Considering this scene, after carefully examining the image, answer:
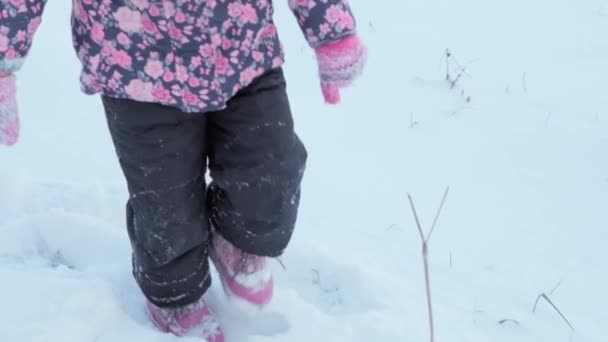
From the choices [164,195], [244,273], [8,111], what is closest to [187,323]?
[244,273]

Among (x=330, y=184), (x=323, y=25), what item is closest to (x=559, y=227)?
(x=330, y=184)

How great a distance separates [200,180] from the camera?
1.66 m

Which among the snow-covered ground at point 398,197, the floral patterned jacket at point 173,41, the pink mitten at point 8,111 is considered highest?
the floral patterned jacket at point 173,41

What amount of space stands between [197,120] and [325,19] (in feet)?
1.14

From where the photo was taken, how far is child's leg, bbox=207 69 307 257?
155 centimetres

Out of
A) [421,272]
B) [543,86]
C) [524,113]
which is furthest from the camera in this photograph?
[543,86]

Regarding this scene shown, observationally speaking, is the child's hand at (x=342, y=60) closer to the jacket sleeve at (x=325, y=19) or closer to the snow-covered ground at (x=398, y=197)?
the jacket sleeve at (x=325, y=19)

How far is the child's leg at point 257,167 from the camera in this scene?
1546 millimetres

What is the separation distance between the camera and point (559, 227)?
2.31 m

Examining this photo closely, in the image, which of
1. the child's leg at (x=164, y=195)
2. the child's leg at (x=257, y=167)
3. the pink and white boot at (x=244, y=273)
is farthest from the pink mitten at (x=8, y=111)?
the pink and white boot at (x=244, y=273)

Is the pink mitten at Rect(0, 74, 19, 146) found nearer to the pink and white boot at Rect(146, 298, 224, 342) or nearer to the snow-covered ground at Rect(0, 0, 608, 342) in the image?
the snow-covered ground at Rect(0, 0, 608, 342)

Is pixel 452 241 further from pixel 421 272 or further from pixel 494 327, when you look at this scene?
pixel 494 327

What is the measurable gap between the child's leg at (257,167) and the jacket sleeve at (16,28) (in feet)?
1.36

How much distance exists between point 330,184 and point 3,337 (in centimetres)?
124
